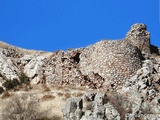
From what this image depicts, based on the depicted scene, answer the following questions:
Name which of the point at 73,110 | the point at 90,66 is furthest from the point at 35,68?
the point at 73,110

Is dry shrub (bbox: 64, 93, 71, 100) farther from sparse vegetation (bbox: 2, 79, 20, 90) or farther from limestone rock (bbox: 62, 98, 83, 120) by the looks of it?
sparse vegetation (bbox: 2, 79, 20, 90)

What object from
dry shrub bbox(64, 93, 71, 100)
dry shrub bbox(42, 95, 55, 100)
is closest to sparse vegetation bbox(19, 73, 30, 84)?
dry shrub bbox(42, 95, 55, 100)

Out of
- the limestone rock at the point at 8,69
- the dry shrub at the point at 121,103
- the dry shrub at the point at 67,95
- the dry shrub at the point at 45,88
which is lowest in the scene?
the dry shrub at the point at 121,103

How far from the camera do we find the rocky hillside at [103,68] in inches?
1604

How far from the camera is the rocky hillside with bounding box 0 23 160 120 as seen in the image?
40.8m

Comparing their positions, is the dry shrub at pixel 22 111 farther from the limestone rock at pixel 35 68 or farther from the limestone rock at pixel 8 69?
the limestone rock at pixel 8 69

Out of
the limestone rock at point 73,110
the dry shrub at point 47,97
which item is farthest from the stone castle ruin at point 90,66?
the limestone rock at point 73,110

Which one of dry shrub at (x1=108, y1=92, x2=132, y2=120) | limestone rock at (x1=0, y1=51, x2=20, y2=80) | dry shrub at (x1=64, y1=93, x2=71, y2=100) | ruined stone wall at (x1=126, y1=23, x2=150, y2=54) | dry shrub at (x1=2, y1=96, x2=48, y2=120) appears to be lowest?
dry shrub at (x1=2, y1=96, x2=48, y2=120)

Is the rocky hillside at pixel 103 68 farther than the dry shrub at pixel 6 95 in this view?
No

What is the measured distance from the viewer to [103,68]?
4447cm

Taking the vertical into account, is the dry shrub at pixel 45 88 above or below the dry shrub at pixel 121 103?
above

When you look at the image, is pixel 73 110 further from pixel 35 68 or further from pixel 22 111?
pixel 35 68

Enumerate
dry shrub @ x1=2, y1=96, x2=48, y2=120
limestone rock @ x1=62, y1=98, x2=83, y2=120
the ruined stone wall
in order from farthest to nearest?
the ruined stone wall → dry shrub @ x1=2, y1=96, x2=48, y2=120 → limestone rock @ x1=62, y1=98, x2=83, y2=120

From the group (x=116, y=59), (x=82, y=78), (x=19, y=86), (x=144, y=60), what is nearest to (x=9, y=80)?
(x=19, y=86)
